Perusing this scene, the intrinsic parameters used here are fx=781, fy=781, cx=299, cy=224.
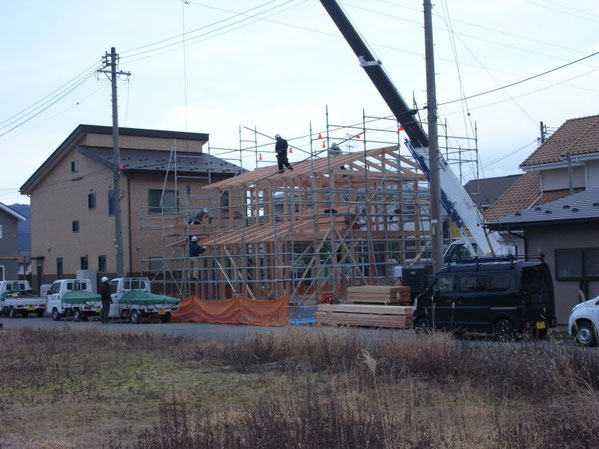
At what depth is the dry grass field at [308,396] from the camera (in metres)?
7.82

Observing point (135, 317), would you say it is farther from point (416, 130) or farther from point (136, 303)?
point (416, 130)

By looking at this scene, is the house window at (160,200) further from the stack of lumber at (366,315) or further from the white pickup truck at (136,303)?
the stack of lumber at (366,315)

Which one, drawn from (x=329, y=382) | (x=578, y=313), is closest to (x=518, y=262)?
(x=578, y=313)

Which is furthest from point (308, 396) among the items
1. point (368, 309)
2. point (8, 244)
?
point (8, 244)

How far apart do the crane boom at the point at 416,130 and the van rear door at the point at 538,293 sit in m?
5.49

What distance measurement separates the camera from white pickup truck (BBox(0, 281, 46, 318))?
3784cm

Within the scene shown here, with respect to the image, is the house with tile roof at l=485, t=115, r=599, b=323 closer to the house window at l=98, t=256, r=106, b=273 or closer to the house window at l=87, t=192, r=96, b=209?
the house window at l=98, t=256, r=106, b=273

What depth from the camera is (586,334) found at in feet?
57.1

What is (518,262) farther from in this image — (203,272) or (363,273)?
(203,272)

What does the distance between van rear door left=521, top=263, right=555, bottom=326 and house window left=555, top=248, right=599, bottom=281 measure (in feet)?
10.4

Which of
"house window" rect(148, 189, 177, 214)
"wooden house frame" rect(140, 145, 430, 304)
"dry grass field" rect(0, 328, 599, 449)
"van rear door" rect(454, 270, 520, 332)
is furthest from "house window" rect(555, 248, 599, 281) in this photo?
"house window" rect(148, 189, 177, 214)

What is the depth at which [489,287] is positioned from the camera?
762 inches

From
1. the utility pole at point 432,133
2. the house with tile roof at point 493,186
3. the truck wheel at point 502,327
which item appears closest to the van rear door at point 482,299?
the truck wheel at point 502,327

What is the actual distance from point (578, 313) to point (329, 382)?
26.5ft
